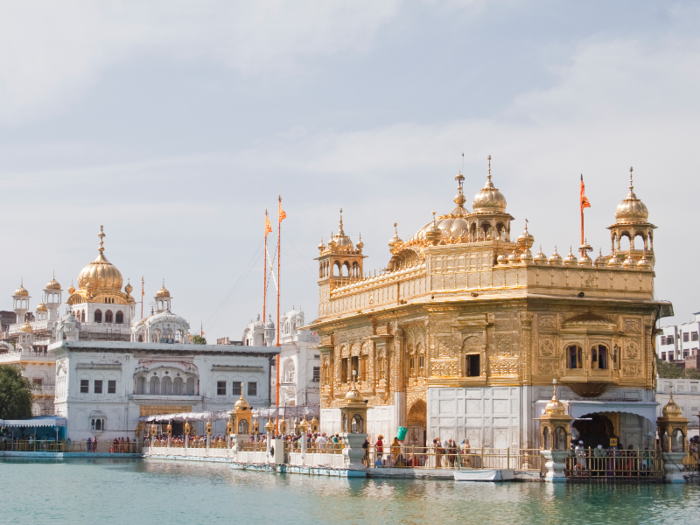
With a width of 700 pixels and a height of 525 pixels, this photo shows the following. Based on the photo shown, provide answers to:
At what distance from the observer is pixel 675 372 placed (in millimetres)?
74312

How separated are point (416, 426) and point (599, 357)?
7.93m

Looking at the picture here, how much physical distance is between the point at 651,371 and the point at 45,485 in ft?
63.0

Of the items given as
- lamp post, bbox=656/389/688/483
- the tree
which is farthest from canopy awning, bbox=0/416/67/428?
lamp post, bbox=656/389/688/483

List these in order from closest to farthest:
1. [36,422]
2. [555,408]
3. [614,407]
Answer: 1. [555,408]
2. [614,407]
3. [36,422]

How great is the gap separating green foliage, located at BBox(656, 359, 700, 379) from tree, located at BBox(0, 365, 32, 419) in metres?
37.3

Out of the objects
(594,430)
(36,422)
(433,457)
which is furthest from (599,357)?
(36,422)

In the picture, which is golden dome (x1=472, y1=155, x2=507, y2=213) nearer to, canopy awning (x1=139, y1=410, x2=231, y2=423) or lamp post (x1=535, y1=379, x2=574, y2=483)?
lamp post (x1=535, y1=379, x2=574, y2=483)

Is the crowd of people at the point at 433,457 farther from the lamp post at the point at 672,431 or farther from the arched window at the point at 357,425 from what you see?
the lamp post at the point at 672,431

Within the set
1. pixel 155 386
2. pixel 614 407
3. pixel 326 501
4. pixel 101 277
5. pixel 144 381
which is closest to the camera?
pixel 326 501

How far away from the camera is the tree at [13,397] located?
61.3m

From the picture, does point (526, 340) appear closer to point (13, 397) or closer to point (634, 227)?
point (634, 227)

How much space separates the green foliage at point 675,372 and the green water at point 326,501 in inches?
1600

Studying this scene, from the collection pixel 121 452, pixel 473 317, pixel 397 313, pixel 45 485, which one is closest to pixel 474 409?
pixel 473 317

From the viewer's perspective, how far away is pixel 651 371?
123 ft
